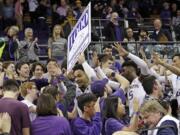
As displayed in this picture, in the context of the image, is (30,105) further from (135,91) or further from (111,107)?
(135,91)

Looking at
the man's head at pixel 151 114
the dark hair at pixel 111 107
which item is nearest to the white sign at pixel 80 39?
the dark hair at pixel 111 107

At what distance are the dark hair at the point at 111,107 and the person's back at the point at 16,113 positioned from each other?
91 centimetres

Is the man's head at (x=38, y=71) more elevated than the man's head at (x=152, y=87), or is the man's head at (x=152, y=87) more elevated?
the man's head at (x=38, y=71)

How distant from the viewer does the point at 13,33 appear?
50.2 feet

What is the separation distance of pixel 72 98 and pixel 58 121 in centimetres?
131

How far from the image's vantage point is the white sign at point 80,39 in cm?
894

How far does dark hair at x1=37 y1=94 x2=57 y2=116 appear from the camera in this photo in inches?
269

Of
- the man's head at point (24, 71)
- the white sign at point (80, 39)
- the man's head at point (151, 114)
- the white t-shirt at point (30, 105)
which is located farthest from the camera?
the man's head at point (24, 71)

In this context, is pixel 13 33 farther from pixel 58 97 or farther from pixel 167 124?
pixel 167 124

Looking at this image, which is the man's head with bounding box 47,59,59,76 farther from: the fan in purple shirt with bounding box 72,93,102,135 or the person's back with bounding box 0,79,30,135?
the person's back with bounding box 0,79,30,135

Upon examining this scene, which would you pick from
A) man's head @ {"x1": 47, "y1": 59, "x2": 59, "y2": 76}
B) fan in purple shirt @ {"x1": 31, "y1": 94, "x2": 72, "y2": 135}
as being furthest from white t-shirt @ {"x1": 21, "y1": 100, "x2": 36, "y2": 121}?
man's head @ {"x1": 47, "y1": 59, "x2": 59, "y2": 76}

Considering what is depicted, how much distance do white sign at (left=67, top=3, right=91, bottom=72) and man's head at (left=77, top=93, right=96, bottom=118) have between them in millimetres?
1784

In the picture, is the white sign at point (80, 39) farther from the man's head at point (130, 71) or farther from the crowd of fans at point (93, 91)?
the man's head at point (130, 71)

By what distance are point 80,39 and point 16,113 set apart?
7.99 feet
